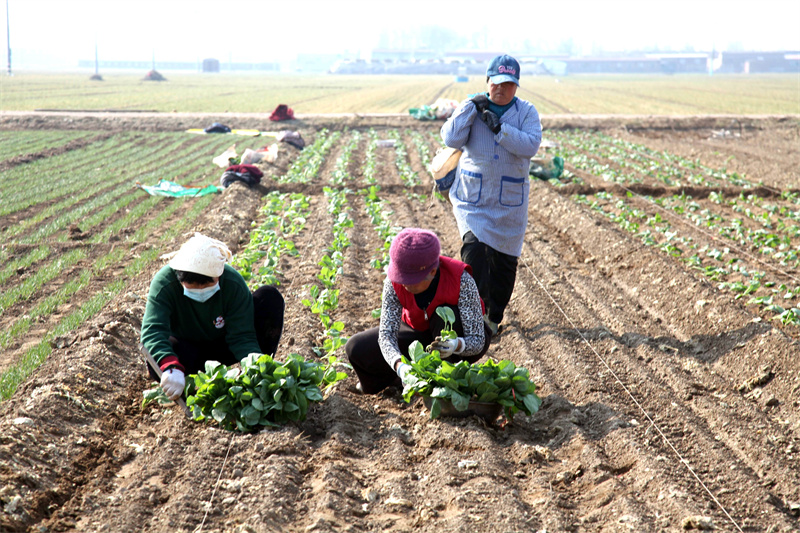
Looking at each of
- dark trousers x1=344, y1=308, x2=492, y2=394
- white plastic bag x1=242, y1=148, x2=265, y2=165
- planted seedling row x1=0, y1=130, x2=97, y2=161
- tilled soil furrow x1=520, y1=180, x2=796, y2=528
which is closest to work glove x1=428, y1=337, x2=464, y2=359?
dark trousers x1=344, y1=308, x2=492, y2=394

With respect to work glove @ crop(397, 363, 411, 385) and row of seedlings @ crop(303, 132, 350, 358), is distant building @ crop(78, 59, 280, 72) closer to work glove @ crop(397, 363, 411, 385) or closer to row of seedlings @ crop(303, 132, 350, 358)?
row of seedlings @ crop(303, 132, 350, 358)

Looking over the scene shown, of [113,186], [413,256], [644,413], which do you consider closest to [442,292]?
[413,256]

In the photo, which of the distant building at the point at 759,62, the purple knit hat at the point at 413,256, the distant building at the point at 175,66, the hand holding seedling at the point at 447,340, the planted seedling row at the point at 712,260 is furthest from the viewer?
the distant building at the point at 175,66

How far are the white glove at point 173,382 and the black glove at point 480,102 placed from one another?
262cm

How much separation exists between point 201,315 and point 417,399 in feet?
4.60

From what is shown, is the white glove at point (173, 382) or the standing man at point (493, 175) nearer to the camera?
the white glove at point (173, 382)

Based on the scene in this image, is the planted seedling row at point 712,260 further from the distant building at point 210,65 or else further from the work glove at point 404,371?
the distant building at point 210,65

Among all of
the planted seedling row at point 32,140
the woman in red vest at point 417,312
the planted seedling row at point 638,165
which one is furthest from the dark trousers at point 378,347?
the planted seedling row at point 32,140

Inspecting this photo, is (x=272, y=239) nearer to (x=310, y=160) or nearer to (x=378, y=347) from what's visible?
(x=378, y=347)

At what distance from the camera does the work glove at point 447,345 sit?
3924mm

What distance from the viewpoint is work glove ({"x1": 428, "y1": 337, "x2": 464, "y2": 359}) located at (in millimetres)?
3924

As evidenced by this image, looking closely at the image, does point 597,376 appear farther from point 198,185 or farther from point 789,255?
point 198,185

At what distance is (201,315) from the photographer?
407 cm

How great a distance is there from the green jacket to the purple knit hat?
3.00ft
